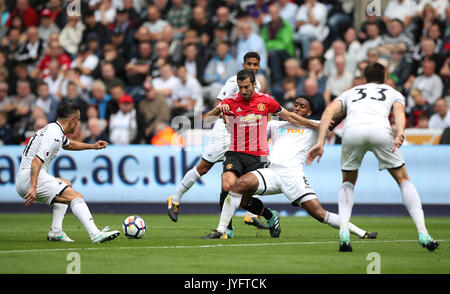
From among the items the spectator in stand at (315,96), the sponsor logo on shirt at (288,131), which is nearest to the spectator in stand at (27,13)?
the spectator in stand at (315,96)

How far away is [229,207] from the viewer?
36.1ft

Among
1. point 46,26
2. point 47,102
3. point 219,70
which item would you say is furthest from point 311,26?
point 46,26

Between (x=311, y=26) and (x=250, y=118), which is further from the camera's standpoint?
(x=311, y=26)

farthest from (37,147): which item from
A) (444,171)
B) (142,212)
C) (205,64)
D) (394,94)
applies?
(205,64)

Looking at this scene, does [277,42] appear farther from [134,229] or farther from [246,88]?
[134,229]

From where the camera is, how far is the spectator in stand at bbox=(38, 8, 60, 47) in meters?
23.5

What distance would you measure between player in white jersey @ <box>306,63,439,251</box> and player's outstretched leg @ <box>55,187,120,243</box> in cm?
288

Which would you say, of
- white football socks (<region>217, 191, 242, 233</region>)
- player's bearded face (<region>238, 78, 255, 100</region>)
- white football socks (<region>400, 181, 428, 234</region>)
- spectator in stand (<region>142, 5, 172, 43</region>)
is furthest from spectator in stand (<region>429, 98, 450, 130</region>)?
white football socks (<region>400, 181, 428, 234</region>)

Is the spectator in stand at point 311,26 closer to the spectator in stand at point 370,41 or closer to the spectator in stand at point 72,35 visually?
the spectator in stand at point 370,41

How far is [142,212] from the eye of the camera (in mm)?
17391

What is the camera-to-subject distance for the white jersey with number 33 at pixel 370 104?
920 centimetres

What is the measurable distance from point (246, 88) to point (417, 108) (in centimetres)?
784

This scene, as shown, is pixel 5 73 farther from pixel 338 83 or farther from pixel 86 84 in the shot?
pixel 338 83

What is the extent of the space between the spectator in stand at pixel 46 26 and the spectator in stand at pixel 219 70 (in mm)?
5630
